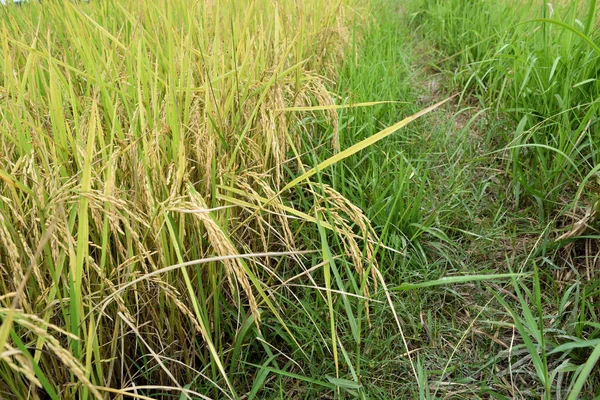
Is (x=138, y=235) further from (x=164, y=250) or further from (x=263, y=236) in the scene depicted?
(x=263, y=236)

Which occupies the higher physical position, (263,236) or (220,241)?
(220,241)

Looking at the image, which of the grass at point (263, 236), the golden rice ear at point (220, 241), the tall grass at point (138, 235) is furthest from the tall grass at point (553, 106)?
the golden rice ear at point (220, 241)

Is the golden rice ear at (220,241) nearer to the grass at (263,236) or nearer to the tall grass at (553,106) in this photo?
the grass at (263,236)

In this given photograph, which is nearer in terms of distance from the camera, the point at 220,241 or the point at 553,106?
the point at 220,241

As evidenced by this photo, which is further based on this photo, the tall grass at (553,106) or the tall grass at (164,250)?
the tall grass at (553,106)

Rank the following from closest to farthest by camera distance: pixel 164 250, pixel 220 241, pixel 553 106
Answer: pixel 220 241
pixel 164 250
pixel 553 106

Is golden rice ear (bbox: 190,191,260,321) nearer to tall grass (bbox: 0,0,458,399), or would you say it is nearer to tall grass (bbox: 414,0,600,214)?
tall grass (bbox: 0,0,458,399)

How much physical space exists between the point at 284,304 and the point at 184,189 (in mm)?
423

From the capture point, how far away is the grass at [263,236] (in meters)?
0.81

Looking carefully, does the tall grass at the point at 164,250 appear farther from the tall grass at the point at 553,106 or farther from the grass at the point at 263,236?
the tall grass at the point at 553,106

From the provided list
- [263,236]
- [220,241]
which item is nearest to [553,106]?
[263,236]

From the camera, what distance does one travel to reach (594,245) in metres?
1.20

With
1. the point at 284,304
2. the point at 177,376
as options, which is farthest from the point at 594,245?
the point at 177,376

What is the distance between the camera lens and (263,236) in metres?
0.97
